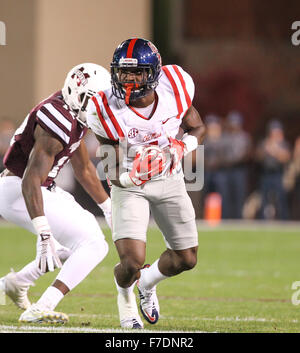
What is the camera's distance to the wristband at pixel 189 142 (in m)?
4.95

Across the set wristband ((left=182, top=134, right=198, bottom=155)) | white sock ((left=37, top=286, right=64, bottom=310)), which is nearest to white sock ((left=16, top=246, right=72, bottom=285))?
white sock ((left=37, top=286, right=64, bottom=310))

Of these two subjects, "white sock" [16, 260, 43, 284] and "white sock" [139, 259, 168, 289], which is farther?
"white sock" [16, 260, 43, 284]

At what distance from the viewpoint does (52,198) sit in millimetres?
5367

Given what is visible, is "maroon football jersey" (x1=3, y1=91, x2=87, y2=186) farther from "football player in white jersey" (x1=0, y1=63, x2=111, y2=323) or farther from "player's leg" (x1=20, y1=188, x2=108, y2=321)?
"player's leg" (x1=20, y1=188, x2=108, y2=321)

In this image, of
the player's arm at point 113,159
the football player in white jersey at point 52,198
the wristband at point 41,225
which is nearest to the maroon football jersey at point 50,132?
the football player in white jersey at point 52,198

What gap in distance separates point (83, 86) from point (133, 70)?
0.52 meters

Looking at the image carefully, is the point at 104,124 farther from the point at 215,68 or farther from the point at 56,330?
the point at 215,68

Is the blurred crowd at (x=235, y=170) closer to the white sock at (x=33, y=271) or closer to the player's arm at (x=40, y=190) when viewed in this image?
the white sock at (x=33, y=271)

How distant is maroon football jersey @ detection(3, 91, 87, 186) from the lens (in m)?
5.13

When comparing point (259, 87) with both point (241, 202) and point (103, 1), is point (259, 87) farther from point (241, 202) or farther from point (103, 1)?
point (241, 202)

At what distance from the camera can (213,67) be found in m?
22.1

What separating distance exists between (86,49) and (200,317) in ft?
41.8
